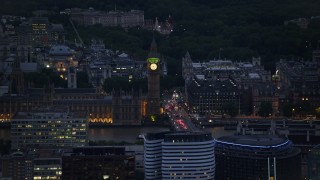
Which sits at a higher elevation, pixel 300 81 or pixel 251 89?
pixel 300 81

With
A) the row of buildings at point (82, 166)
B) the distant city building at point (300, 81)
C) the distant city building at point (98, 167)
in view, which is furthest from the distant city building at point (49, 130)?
the distant city building at point (300, 81)

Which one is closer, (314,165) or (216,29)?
(314,165)

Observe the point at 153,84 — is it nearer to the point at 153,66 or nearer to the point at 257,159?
the point at 153,66

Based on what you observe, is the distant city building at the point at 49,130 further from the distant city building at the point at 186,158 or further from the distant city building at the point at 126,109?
the distant city building at the point at 186,158

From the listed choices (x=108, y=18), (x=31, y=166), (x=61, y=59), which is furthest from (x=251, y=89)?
(x=108, y=18)

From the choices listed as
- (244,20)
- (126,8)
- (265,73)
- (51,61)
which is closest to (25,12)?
(126,8)

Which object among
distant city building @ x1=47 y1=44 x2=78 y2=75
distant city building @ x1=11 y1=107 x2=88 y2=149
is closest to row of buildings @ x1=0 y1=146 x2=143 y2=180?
distant city building @ x1=11 y1=107 x2=88 y2=149
